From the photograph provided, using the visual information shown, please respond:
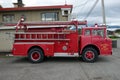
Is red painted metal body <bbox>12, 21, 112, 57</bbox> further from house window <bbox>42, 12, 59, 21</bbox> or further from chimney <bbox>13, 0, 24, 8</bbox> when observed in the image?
chimney <bbox>13, 0, 24, 8</bbox>

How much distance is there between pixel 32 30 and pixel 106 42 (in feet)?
15.7

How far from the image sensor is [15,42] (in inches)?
639

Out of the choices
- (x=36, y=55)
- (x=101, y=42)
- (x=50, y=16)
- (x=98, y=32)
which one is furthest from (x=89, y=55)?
(x=50, y=16)

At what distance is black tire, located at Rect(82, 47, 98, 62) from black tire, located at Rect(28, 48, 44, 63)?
8.65 feet

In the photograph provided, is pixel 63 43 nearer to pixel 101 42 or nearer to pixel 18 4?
pixel 101 42

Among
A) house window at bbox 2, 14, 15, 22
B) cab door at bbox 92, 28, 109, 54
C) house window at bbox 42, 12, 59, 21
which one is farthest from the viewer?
house window at bbox 2, 14, 15, 22

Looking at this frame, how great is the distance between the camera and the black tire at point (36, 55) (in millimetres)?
16094

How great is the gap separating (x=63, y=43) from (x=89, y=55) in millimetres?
1790

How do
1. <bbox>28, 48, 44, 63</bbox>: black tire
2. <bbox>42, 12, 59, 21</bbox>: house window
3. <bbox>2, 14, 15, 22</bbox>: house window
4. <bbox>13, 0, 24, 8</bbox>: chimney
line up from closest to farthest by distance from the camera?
<bbox>28, 48, 44, 63</bbox>: black tire → <bbox>42, 12, 59, 21</bbox>: house window → <bbox>2, 14, 15, 22</bbox>: house window → <bbox>13, 0, 24, 8</bbox>: chimney

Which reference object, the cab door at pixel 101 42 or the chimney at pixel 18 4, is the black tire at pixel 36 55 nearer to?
the cab door at pixel 101 42

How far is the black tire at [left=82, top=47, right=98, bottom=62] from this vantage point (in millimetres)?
15922

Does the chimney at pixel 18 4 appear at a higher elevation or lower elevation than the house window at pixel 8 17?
higher

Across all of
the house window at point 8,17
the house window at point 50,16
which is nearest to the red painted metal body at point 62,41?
the house window at point 50,16

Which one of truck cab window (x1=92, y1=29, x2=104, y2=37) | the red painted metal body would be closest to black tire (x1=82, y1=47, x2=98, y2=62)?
the red painted metal body
